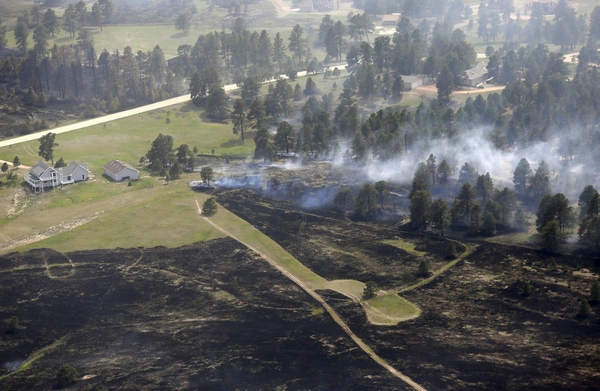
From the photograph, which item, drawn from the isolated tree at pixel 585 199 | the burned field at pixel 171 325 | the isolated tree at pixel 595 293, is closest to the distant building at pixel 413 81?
the isolated tree at pixel 585 199

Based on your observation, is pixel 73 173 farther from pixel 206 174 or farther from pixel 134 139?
pixel 134 139

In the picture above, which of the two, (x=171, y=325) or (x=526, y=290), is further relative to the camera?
(x=526, y=290)

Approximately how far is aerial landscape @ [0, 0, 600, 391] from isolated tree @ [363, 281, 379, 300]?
537 mm

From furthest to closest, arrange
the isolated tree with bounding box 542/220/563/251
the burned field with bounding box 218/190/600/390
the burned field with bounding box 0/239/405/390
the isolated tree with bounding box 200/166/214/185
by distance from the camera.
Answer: the isolated tree with bounding box 200/166/214/185, the isolated tree with bounding box 542/220/563/251, the burned field with bounding box 0/239/405/390, the burned field with bounding box 218/190/600/390

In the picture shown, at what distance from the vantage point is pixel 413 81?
168000 mm

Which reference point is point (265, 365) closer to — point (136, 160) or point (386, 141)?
point (386, 141)

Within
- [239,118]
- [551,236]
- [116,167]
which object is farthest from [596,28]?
[116,167]

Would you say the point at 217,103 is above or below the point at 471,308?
above

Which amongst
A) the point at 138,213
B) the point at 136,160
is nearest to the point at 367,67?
the point at 136,160

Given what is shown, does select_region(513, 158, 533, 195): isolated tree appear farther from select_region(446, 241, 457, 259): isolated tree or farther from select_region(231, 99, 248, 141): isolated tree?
select_region(231, 99, 248, 141): isolated tree

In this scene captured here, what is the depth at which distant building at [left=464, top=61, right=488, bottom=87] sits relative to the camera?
170 m

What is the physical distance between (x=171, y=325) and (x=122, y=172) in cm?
5168

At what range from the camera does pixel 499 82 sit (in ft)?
568

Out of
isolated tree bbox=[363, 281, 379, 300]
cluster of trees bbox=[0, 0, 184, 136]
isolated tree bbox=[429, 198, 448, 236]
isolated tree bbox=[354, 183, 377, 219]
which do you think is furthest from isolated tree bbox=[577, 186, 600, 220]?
cluster of trees bbox=[0, 0, 184, 136]
